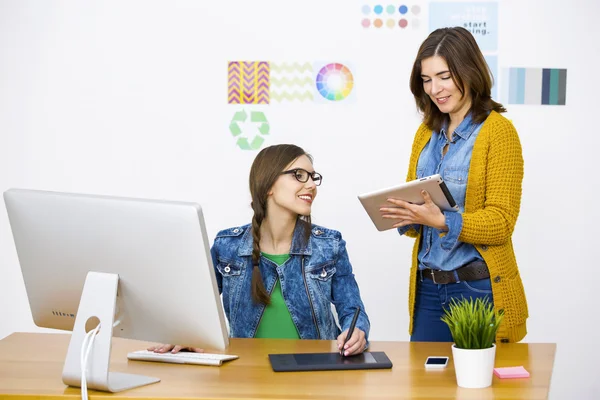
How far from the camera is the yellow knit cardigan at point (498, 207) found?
2.38m

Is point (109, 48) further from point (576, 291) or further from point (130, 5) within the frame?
point (576, 291)

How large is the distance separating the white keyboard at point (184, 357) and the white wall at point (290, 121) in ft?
Answer: 5.94

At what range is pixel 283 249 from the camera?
8.38ft

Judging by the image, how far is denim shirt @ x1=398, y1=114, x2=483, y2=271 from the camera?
2.45 m

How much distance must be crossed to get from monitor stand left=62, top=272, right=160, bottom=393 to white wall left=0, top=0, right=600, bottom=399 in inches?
80.8

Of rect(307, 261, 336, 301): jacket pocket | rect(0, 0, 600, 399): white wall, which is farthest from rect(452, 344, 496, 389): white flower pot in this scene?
rect(0, 0, 600, 399): white wall

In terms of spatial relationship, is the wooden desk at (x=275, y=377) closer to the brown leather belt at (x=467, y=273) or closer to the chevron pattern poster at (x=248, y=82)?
the brown leather belt at (x=467, y=273)

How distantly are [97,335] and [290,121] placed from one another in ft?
7.10

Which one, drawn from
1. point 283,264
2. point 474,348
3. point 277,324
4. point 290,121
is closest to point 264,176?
point 283,264

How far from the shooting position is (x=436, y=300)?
98.7 inches

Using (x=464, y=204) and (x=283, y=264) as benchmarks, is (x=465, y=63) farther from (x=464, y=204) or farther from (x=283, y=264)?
(x=283, y=264)

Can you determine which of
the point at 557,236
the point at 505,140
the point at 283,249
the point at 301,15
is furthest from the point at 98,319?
the point at 557,236

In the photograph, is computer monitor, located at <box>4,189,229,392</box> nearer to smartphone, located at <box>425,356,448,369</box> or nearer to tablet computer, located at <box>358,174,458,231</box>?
smartphone, located at <box>425,356,448,369</box>

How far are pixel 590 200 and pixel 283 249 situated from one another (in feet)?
6.16
